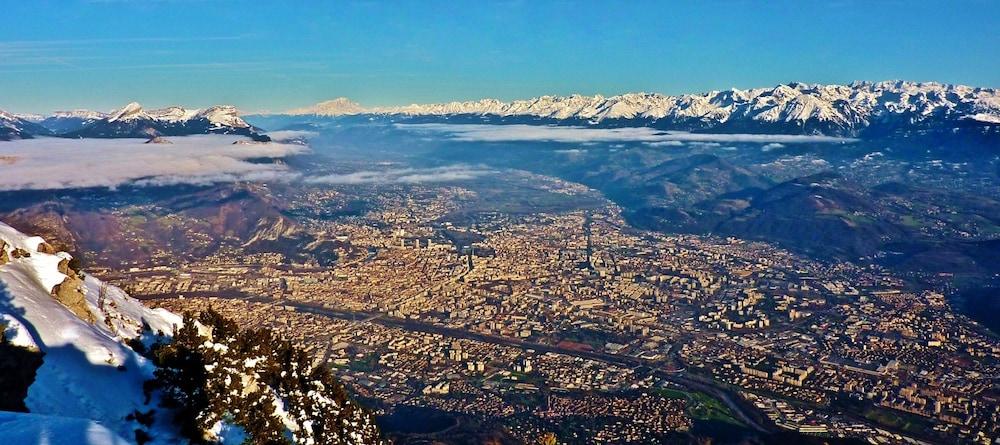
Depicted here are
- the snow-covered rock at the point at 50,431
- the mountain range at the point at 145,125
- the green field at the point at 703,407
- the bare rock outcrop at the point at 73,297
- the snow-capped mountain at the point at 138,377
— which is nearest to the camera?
the snow-covered rock at the point at 50,431

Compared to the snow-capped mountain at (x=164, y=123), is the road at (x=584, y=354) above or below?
below

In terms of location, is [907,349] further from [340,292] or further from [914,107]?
[914,107]

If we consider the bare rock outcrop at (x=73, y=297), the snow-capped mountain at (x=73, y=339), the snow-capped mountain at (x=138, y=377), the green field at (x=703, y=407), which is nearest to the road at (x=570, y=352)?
the green field at (x=703, y=407)

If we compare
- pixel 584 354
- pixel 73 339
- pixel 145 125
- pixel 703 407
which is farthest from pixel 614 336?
pixel 145 125

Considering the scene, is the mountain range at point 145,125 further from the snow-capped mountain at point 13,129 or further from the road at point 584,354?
the road at point 584,354

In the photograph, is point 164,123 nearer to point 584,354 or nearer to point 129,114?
point 129,114

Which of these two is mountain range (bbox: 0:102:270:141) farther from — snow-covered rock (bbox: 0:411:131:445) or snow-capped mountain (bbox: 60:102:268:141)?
snow-covered rock (bbox: 0:411:131:445)

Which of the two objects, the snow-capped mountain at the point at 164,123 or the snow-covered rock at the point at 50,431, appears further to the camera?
the snow-capped mountain at the point at 164,123

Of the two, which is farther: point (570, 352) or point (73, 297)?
point (570, 352)
